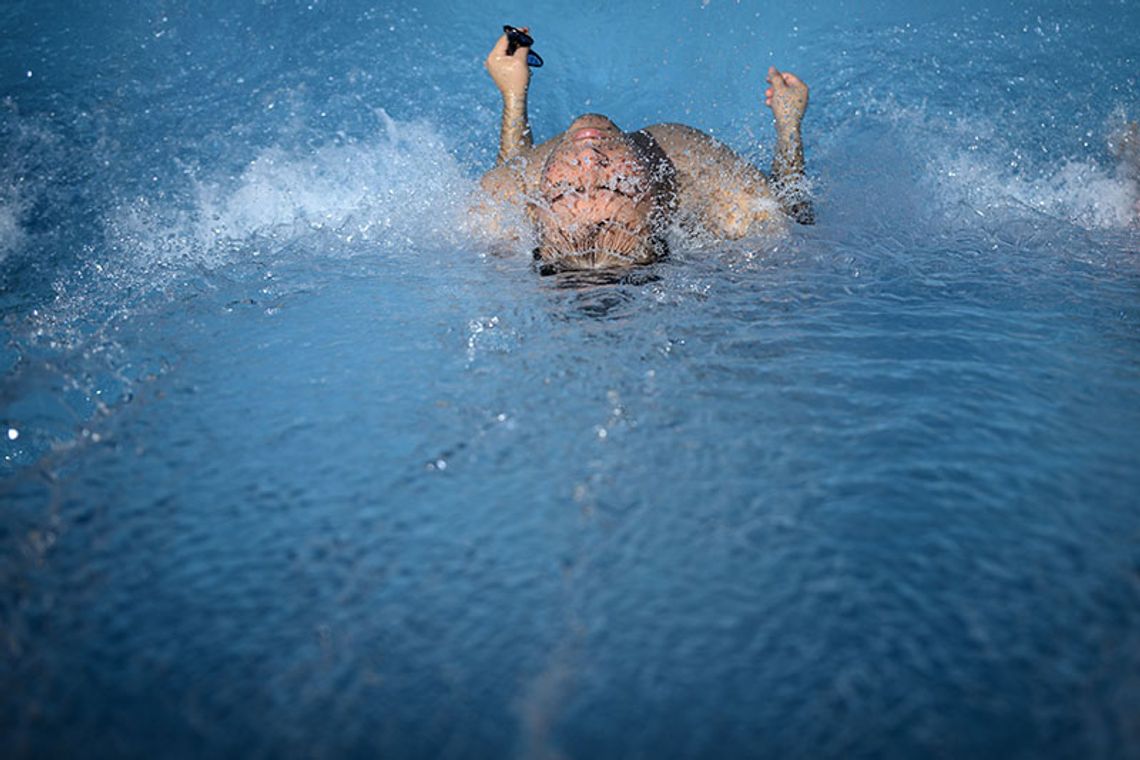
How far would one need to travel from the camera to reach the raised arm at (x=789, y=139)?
342cm

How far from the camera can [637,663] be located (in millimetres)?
1269

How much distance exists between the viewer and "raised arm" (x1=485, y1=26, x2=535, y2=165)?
3576 mm

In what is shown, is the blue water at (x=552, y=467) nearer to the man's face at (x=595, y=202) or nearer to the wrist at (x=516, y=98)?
the man's face at (x=595, y=202)

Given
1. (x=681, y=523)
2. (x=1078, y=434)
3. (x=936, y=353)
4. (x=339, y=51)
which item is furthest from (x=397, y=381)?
(x=339, y=51)

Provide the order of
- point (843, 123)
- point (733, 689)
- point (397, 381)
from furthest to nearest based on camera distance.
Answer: point (843, 123)
point (397, 381)
point (733, 689)

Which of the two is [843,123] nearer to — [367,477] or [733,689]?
[367,477]

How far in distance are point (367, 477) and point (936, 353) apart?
54.6 inches

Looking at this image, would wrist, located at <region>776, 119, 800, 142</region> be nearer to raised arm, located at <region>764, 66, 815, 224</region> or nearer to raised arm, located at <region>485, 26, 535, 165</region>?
raised arm, located at <region>764, 66, 815, 224</region>

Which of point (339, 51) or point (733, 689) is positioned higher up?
point (339, 51)

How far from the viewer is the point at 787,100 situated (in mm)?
3441

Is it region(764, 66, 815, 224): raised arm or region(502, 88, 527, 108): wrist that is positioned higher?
region(502, 88, 527, 108): wrist

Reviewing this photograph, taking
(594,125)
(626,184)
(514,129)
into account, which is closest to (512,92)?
(514,129)

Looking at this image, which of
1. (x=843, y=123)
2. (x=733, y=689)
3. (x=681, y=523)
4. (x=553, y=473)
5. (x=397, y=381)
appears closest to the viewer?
(x=733, y=689)

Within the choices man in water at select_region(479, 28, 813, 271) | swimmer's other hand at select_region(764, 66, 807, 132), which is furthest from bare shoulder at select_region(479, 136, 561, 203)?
swimmer's other hand at select_region(764, 66, 807, 132)
